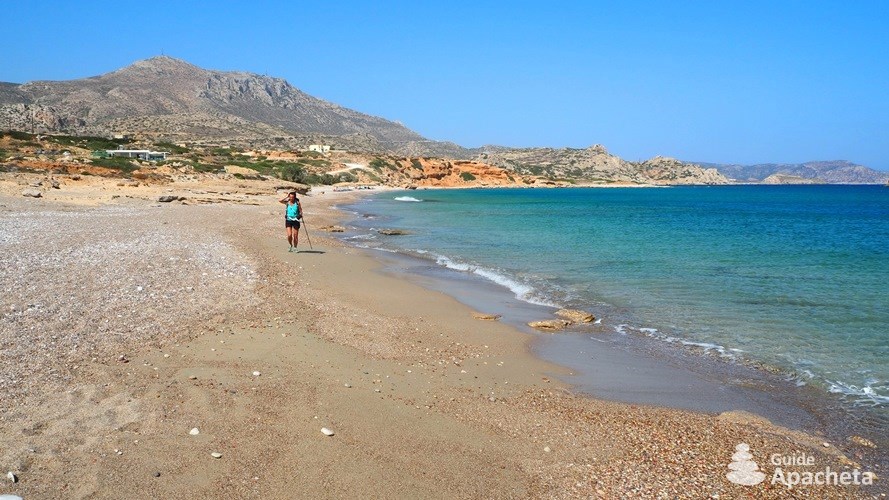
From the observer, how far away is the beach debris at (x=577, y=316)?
39.8 feet

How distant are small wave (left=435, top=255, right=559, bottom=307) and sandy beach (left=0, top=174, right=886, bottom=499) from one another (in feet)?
10.1

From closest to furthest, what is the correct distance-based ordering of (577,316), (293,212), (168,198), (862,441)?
(862,441) → (577,316) → (293,212) → (168,198)

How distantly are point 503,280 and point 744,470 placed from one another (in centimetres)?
1166

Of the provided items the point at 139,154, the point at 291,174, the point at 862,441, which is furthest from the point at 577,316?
the point at 139,154

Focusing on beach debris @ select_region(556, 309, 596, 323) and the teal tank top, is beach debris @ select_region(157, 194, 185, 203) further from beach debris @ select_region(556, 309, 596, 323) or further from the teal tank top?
beach debris @ select_region(556, 309, 596, 323)

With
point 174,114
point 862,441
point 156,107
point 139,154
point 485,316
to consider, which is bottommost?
point 485,316

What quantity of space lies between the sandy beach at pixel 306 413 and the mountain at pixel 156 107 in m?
112

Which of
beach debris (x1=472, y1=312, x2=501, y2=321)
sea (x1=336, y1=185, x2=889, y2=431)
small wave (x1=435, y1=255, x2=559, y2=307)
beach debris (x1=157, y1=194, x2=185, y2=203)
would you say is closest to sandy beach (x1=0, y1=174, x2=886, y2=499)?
beach debris (x1=472, y1=312, x2=501, y2=321)

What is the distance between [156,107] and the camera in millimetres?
146000

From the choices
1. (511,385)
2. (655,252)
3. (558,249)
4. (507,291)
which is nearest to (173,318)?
(511,385)

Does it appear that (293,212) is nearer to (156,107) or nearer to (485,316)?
(485,316)

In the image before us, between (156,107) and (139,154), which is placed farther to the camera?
(156,107)

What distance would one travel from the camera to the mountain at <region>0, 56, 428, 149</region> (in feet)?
370

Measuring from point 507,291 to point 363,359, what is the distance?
7.49m
